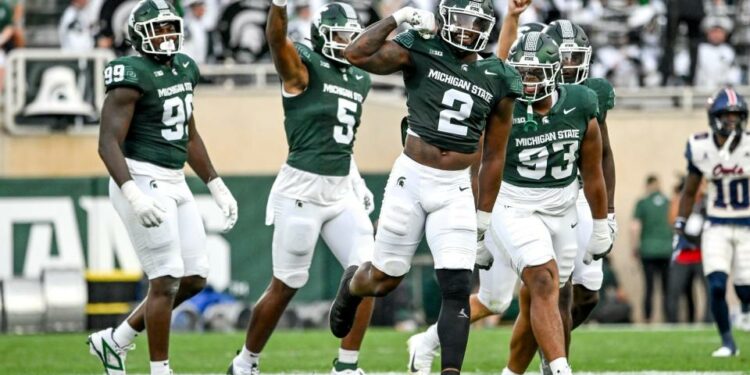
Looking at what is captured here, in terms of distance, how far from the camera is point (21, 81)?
58.1ft

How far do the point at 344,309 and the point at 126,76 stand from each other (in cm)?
175

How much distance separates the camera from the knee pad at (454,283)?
7449 mm

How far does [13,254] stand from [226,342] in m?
4.07

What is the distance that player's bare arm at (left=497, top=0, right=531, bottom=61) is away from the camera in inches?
340

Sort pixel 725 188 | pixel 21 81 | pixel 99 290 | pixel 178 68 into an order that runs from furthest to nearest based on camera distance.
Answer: pixel 21 81 < pixel 99 290 < pixel 725 188 < pixel 178 68

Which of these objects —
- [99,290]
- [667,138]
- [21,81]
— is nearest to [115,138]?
[99,290]

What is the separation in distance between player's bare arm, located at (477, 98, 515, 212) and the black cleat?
103 centimetres

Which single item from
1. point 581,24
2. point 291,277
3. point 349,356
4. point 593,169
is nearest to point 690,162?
point 593,169

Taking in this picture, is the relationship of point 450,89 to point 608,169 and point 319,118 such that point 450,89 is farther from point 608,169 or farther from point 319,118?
point 608,169

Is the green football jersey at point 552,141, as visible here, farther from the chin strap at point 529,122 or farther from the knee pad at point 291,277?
the knee pad at point 291,277

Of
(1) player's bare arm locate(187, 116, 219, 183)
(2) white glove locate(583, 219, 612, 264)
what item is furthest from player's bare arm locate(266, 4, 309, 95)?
(2) white glove locate(583, 219, 612, 264)

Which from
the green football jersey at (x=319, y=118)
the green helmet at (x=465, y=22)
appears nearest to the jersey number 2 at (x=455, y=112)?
the green helmet at (x=465, y=22)

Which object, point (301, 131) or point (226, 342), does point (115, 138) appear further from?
point (226, 342)

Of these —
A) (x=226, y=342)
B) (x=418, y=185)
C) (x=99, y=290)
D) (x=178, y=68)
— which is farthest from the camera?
(x=99, y=290)
